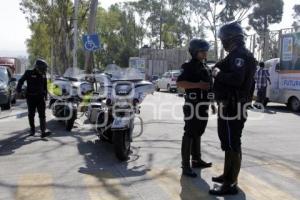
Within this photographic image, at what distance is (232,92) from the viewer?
225 inches

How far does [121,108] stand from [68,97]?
4.26 meters

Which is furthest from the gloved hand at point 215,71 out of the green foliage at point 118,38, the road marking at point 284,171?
the green foliage at point 118,38

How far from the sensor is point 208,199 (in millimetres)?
5711

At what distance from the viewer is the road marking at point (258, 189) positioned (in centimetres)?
581

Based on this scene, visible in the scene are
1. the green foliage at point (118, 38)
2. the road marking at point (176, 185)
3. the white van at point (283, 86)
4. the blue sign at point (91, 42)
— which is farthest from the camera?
the green foliage at point (118, 38)

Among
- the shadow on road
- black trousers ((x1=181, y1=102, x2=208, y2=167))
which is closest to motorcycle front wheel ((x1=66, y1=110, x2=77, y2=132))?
the shadow on road

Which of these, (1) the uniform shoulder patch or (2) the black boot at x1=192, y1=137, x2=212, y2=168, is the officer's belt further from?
Answer: (1) the uniform shoulder patch

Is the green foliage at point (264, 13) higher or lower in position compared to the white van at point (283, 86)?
higher

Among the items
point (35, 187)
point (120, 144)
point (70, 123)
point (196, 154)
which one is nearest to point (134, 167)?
point (120, 144)

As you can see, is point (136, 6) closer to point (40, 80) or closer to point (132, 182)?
point (40, 80)

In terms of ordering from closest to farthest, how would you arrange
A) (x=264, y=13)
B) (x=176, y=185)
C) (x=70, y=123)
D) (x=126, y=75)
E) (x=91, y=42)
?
1. (x=176, y=185)
2. (x=126, y=75)
3. (x=70, y=123)
4. (x=91, y=42)
5. (x=264, y=13)

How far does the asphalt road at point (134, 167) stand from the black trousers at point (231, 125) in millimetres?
609

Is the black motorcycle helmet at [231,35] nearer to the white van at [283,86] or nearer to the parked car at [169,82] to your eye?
the white van at [283,86]

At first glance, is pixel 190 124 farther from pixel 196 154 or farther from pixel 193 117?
pixel 196 154
